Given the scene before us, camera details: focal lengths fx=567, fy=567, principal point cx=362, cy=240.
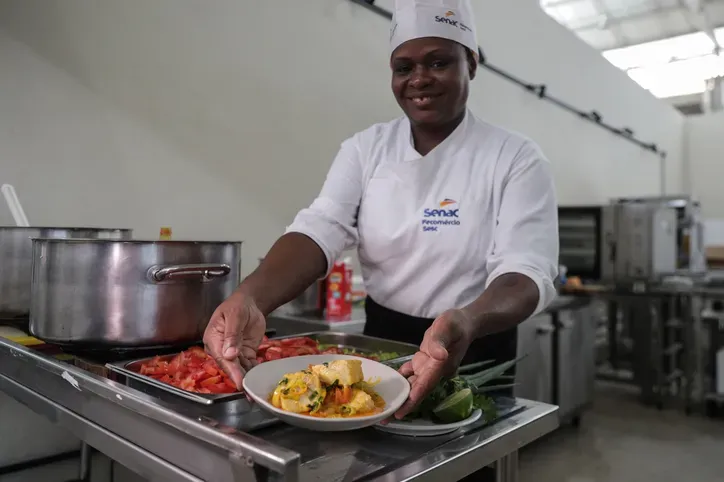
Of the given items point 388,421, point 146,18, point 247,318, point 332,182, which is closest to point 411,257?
point 332,182

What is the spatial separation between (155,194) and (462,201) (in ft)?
3.89

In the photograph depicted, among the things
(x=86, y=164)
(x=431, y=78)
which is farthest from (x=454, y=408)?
(x=86, y=164)

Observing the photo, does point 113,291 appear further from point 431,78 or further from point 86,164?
point 86,164

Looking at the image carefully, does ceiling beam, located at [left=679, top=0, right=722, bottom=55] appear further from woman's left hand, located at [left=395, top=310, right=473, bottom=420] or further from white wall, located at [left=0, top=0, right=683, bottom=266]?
woman's left hand, located at [left=395, top=310, right=473, bottom=420]

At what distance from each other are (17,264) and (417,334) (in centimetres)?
100

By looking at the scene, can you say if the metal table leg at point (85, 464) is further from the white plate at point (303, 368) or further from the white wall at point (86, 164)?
the white plate at point (303, 368)

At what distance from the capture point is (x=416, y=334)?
1.48m

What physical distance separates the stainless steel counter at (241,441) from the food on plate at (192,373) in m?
0.06

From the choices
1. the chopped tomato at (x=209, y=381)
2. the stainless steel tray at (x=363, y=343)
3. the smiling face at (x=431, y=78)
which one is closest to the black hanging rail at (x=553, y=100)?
the smiling face at (x=431, y=78)

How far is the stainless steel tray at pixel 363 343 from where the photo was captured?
1294 millimetres

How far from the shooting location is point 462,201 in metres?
1.42

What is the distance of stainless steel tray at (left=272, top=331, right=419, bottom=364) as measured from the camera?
4.25 feet

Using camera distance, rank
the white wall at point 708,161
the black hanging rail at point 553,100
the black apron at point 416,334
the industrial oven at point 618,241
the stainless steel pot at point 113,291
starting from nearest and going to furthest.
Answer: the stainless steel pot at point 113,291 → the black apron at point 416,334 → the black hanging rail at point 553,100 → the industrial oven at point 618,241 → the white wall at point 708,161

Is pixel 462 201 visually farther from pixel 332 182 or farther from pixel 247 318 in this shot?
pixel 247 318
